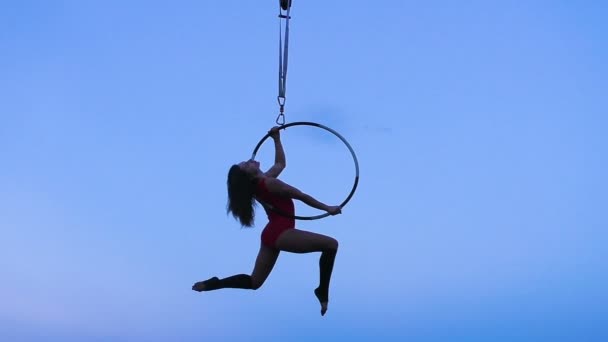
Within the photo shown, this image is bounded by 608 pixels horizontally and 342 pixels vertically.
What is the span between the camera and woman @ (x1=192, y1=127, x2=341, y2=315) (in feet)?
50.1

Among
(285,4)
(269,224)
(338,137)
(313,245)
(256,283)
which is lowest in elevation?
(256,283)

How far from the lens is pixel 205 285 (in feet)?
51.7

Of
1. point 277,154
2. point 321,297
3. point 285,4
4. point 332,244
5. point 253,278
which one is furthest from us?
point 285,4

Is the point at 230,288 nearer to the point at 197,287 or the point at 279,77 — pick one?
the point at 197,287

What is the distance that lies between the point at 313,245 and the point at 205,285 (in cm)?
158

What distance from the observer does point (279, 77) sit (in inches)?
627

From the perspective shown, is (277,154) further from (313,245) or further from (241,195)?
(313,245)

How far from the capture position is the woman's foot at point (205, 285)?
1574 cm

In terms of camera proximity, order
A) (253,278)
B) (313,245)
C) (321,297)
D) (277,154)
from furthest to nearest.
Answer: (277,154)
(321,297)
(253,278)
(313,245)

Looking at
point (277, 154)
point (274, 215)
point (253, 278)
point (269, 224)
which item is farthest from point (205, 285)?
point (277, 154)

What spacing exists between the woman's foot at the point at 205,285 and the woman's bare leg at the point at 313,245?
105 centimetres

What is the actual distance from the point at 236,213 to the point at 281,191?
0.71 m

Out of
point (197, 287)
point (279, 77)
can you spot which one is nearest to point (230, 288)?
point (197, 287)

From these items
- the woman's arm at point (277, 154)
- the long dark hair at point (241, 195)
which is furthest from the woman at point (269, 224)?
the woman's arm at point (277, 154)
